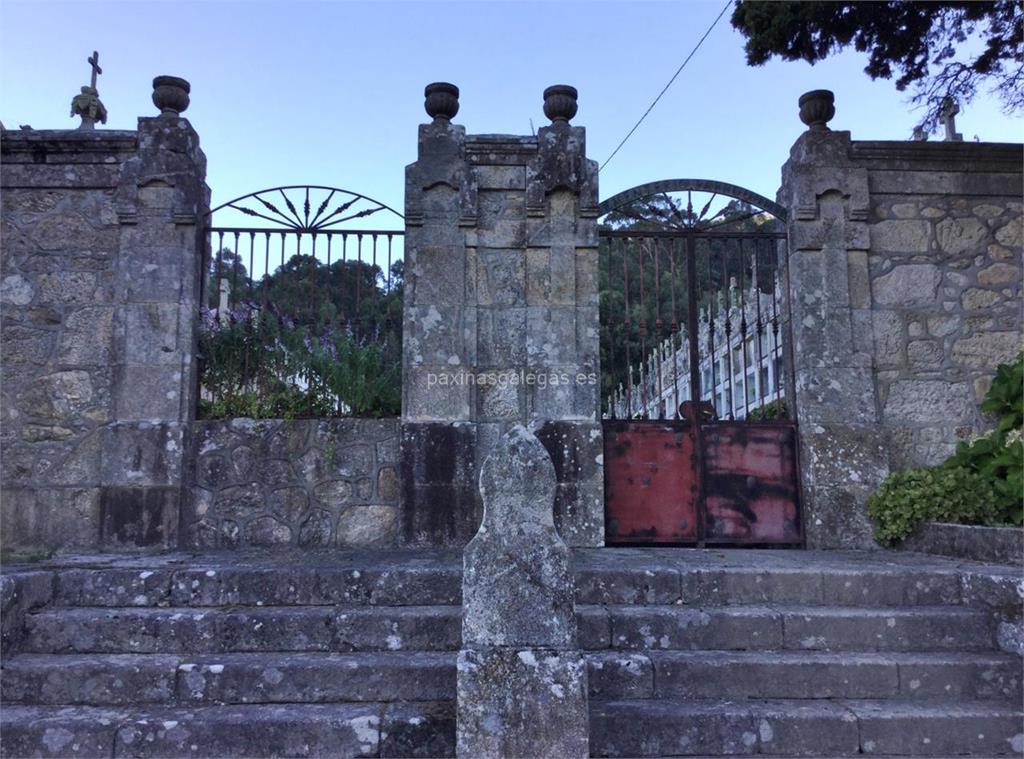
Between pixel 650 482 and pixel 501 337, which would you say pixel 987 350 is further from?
pixel 501 337

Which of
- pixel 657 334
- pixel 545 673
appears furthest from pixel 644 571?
pixel 657 334

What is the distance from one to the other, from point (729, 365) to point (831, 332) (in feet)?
2.65

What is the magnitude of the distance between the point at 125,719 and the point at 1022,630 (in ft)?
13.6

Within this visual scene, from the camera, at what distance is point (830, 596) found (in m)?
3.91

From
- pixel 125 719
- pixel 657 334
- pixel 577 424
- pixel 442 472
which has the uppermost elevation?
pixel 657 334

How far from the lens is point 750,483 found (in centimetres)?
555

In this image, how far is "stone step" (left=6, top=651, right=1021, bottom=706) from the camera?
3309 millimetres

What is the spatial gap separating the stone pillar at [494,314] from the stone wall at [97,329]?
1728 millimetres

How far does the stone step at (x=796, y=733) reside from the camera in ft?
10.00

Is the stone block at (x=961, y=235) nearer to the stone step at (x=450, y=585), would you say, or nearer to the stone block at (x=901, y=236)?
the stone block at (x=901, y=236)

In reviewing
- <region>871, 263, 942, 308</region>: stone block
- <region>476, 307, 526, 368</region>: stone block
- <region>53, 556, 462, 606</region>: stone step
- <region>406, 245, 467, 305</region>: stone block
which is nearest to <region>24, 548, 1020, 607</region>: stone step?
<region>53, 556, 462, 606</region>: stone step

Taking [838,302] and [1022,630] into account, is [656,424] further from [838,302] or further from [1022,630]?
[1022,630]

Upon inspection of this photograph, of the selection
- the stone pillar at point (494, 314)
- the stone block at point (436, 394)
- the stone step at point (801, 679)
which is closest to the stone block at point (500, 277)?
the stone pillar at point (494, 314)

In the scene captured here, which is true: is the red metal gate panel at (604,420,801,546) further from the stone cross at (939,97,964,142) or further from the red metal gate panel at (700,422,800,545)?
the stone cross at (939,97,964,142)
